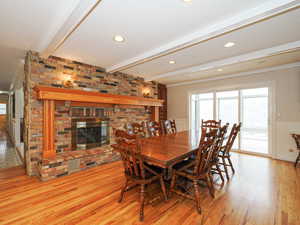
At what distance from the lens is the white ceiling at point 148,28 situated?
64.3 inches

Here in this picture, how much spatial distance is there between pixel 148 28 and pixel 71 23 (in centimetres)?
103

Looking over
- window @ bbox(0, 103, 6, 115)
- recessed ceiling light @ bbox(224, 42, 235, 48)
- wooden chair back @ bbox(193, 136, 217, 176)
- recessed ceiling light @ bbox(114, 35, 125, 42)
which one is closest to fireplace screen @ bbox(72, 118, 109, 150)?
recessed ceiling light @ bbox(114, 35, 125, 42)

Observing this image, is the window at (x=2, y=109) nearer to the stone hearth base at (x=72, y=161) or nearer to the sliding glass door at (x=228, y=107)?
the stone hearth base at (x=72, y=161)

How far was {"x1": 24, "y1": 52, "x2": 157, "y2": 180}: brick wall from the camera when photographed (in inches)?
107

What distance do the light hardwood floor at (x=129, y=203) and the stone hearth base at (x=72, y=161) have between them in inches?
6.1

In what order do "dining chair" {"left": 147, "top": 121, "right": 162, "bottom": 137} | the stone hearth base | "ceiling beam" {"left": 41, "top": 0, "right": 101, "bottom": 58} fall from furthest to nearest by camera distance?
1. "dining chair" {"left": 147, "top": 121, "right": 162, "bottom": 137}
2. the stone hearth base
3. "ceiling beam" {"left": 41, "top": 0, "right": 101, "bottom": 58}

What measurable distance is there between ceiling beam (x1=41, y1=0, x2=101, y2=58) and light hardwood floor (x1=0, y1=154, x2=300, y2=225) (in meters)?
2.38

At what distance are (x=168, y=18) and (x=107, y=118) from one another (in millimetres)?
2797

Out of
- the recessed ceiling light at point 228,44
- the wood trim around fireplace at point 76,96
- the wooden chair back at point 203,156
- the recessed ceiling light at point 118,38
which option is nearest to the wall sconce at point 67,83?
the wood trim around fireplace at point 76,96

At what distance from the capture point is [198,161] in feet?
5.71

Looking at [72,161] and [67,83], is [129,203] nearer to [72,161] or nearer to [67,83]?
[72,161]

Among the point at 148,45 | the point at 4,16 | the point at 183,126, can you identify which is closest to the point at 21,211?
the point at 4,16

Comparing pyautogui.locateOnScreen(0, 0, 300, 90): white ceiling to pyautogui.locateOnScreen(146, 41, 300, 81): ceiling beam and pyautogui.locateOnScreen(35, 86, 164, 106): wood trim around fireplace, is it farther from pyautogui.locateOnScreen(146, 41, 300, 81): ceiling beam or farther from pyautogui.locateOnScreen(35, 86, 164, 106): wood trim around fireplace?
pyautogui.locateOnScreen(35, 86, 164, 106): wood trim around fireplace

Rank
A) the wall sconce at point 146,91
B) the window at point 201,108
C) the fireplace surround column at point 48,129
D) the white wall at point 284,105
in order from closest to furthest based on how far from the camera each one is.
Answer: the fireplace surround column at point 48,129
the white wall at point 284,105
the wall sconce at point 146,91
the window at point 201,108
